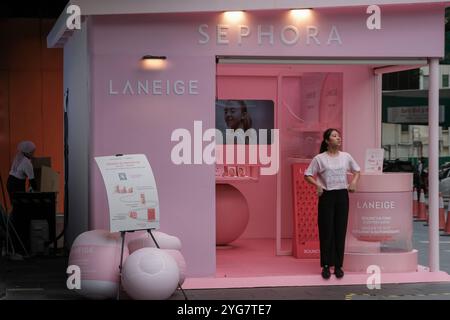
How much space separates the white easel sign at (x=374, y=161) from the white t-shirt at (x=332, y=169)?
2.60 feet

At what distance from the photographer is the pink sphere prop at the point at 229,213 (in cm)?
1220

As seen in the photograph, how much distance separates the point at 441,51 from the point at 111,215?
443cm

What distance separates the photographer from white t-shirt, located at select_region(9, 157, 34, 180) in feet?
44.2

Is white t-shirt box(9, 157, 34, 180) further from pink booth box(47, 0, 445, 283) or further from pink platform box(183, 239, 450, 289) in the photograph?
pink platform box(183, 239, 450, 289)

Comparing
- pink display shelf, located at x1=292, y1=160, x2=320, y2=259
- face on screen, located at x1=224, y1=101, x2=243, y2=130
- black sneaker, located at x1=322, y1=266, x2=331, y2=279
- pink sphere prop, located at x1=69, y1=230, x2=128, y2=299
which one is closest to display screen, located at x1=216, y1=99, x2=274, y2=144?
face on screen, located at x1=224, y1=101, x2=243, y2=130

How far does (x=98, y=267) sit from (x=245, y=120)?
4.95 meters

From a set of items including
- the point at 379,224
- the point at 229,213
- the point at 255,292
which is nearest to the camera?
the point at 255,292

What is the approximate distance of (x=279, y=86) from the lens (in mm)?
12133

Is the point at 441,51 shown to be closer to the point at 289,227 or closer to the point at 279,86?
the point at 279,86

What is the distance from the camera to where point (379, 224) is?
10.4 metres

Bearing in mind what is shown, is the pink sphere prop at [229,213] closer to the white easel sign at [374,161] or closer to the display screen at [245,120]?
the display screen at [245,120]

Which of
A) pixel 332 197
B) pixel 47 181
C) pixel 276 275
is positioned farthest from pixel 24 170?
pixel 332 197

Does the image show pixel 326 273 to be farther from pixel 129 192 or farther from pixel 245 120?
pixel 245 120

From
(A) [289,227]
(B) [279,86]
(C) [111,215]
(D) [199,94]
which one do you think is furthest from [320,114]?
(C) [111,215]
